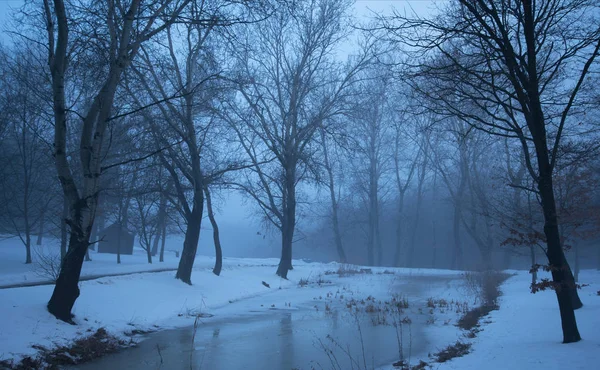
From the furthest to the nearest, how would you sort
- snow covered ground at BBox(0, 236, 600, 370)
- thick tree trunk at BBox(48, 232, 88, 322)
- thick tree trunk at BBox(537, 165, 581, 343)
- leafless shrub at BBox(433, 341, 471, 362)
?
thick tree trunk at BBox(48, 232, 88, 322), leafless shrub at BBox(433, 341, 471, 362), thick tree trunk at BBox(537, 165, 581, 343), snow covered ground at BBox(0, 236, 600, 370)

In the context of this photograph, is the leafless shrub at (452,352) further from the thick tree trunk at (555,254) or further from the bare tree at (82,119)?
the bare tree at (82,119)

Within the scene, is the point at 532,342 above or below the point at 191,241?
below

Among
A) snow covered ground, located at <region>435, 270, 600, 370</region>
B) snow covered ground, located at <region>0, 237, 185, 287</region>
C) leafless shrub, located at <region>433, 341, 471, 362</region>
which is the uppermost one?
snow covered ground, located at <region>0, 237, 185, 287</region>

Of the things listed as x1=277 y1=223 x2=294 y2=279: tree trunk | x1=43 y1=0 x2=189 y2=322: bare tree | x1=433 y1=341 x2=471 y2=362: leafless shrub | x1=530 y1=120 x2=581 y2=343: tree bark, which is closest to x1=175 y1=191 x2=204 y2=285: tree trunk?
x1=43 y1=0 x2=189 y2=322: bare tree

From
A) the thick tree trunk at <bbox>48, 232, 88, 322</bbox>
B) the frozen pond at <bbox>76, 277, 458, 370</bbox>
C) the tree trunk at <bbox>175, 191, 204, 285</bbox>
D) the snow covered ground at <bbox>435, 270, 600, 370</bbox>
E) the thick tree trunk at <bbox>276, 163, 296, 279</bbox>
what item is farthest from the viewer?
the thick tree trunk at <bbox>276, 163, 296, 279</bbox>

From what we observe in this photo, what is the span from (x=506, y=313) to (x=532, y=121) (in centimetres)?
578

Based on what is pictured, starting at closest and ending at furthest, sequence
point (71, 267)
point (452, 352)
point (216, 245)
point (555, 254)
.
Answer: point (555, 254), point (452, 352), point (71, 267), point (216, 245)

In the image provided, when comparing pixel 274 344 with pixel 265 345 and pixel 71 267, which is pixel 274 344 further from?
pixel 71 267

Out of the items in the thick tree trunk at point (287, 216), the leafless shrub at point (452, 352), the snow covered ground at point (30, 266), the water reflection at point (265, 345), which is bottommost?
the water reflection at point (265, 345)

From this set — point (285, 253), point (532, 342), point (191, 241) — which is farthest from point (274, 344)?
point (285, 253)

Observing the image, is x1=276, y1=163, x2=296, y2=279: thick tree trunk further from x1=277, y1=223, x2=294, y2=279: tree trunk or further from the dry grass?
the dry grass

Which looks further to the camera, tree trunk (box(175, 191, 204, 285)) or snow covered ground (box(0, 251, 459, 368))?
tree trunk (box(175, 191, 204, 285))

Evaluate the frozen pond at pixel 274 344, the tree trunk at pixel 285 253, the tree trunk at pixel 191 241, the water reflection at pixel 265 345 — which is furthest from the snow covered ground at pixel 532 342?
the tree trunk at pixel 285 253

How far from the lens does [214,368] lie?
665 centimetres
